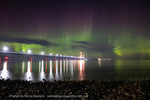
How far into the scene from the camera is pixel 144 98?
6547 mm

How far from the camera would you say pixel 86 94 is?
7008mm

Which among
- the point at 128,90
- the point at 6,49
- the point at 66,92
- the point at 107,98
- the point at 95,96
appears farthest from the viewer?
the point at 6,49

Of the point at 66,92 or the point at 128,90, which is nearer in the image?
the point at 66,92

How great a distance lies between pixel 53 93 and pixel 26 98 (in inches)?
58.6

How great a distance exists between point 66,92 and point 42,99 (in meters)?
1.58

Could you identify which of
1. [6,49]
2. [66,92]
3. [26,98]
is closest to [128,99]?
[66,92]

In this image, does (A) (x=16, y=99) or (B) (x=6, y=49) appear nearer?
(A) (x=16, y=99)

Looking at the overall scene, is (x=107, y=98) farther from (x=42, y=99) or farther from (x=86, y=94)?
(x=42, y=99)

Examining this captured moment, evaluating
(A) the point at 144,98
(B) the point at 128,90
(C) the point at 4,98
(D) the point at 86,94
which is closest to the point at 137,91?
(B) the point at 128,90

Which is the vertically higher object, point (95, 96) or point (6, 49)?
point (6, 49)

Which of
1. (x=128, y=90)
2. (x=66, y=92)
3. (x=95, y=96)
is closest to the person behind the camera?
(x=95, y=96)

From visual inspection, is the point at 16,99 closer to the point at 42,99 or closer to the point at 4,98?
the point at 4,98

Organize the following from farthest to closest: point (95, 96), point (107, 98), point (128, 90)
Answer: point (128, 90) < point (95, 96) < point (107, 98)

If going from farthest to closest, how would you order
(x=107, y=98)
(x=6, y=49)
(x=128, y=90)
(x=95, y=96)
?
(x=6, y=49)
(x=128, y=90)
(x=95, y=96)
(x=107, y=98)
